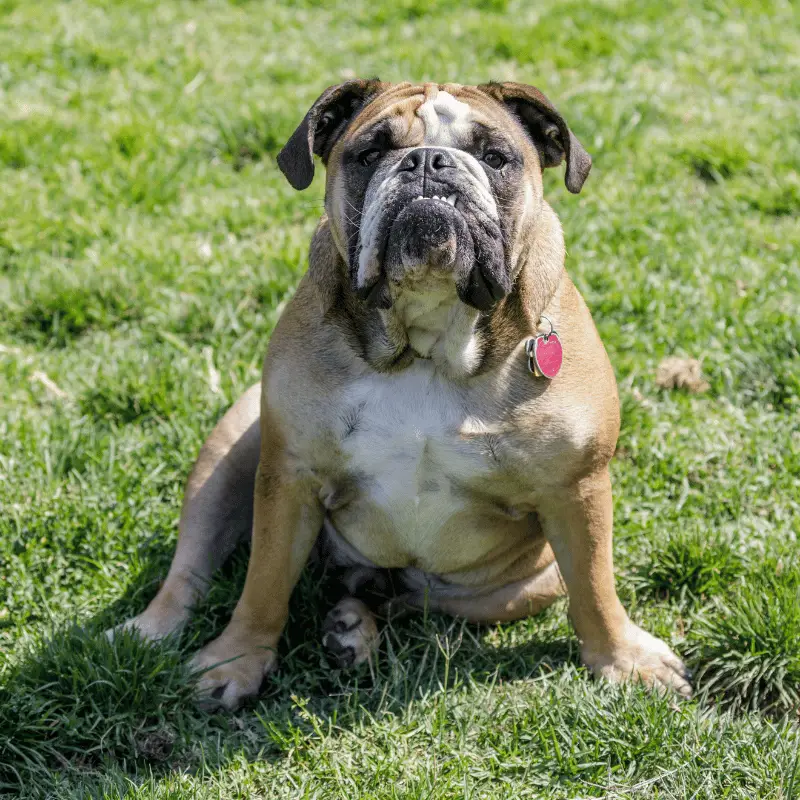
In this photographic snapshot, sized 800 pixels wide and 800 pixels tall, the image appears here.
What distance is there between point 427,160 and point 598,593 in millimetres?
1511

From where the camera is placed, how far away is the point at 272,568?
357 cm

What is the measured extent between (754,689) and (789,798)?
1.47ft

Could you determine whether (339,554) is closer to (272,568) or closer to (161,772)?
(272,568)

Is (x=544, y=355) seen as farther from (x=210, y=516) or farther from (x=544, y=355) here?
(x=210, y=516)

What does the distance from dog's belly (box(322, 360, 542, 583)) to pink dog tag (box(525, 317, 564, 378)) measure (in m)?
0.24

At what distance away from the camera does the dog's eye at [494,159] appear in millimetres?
3188

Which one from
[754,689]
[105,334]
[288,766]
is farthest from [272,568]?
[105,334]

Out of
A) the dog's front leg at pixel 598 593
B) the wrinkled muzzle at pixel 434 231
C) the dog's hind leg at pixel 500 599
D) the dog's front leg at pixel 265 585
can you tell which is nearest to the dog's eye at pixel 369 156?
the wrinkled muzzle at pixel 434 231

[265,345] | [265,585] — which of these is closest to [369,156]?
[265,585]

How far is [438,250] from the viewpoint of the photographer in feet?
9.74

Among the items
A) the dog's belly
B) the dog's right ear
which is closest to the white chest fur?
the dog's belly

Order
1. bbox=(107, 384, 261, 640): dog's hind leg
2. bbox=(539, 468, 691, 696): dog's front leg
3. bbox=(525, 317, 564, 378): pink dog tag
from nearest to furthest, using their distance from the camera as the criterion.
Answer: bbox=(525, 317, 564, 378): pink dog tag < bbox=(539, 468, 691, 696): dog's front leg < bbox=(107, 384, 261, 640): dog's hind leg

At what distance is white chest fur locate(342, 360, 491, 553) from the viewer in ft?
10.8

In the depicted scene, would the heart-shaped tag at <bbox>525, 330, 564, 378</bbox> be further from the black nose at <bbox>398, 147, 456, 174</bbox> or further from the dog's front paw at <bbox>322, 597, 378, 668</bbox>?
the dog's front paw at <bbox>322, 597, 378, 668</bbox>
